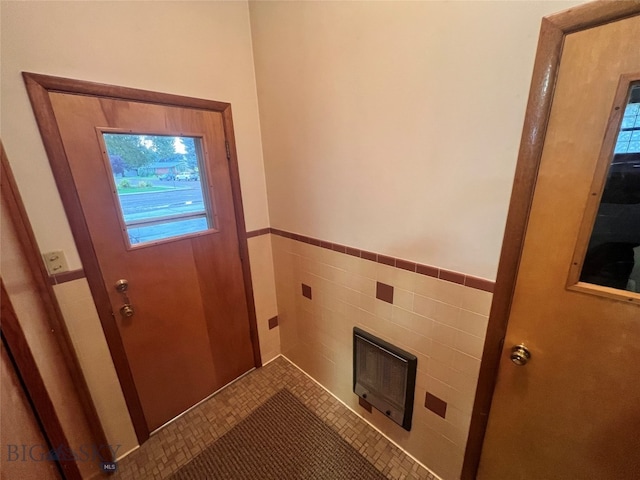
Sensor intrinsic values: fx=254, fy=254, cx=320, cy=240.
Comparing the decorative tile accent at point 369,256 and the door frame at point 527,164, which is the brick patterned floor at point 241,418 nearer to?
the door frame at point 527,164

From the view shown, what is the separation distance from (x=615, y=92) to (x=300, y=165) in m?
1.22

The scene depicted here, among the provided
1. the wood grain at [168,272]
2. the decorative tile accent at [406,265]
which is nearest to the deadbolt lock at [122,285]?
the wood grain at [168,272]

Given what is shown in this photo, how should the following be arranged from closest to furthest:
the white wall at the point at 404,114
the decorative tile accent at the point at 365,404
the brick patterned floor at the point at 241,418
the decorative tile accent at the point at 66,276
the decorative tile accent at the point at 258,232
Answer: the white wall at the point at 404,114
the decorative tile accent at the point at 66,276
the brick patterned floor at the point at 241,418
the decorative tile accent at the point at 365,404
the decorative tile accent at the point at 258,232

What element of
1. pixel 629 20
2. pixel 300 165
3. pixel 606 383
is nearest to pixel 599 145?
pixel 629 20

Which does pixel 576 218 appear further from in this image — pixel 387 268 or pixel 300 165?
pixel 300 165

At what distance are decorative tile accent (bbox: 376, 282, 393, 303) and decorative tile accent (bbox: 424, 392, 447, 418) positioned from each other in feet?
1.62

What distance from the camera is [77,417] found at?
1.20 metres

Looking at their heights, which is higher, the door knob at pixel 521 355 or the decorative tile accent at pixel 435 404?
the door knob at pixel 521 355

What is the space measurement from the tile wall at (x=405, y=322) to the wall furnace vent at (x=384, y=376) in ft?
0.13

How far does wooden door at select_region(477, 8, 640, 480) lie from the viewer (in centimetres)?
68

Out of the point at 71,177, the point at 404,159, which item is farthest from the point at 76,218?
the point at 404,159

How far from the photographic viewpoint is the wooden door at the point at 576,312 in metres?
0.68

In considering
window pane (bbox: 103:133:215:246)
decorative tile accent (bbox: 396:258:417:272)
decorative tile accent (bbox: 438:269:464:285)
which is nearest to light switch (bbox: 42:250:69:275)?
window pane (bbox: 103:133:215:246)

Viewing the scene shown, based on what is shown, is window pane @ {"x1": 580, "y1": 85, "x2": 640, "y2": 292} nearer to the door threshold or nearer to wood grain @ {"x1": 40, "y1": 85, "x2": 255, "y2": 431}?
wood grain @ {"x1": 40, "y1": 85, "x2": 255, "y2": 431}
